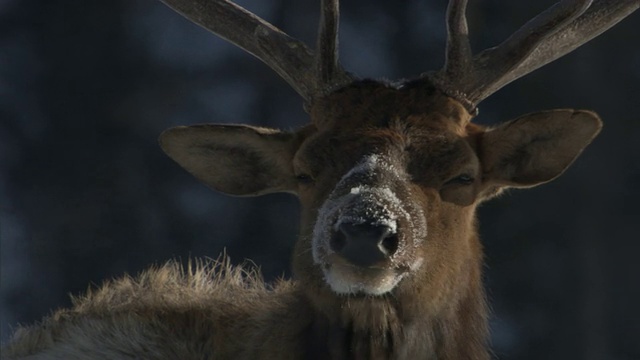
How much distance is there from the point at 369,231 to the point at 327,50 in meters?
1.30

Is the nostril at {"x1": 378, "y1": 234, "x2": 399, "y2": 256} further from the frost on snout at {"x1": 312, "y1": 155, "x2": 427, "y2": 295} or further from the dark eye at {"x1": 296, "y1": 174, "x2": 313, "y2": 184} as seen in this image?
the dark eye at {"x1": 296, "y1": 174, "x2": 313, "y2": 184}

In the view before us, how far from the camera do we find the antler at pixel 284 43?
5.91m

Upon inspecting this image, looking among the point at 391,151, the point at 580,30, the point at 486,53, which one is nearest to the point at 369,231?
the point at 391,151

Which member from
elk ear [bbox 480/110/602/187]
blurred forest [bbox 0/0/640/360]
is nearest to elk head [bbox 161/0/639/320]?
elk ear [bbox 480/110/602/187]

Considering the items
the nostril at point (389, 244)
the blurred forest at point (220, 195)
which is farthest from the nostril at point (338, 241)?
the blurred forest at point (220, 195)

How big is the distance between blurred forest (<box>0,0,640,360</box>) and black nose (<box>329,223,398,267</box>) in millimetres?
7368

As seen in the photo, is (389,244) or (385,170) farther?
(385,170)

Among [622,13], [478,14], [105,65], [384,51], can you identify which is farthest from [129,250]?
[622,13]

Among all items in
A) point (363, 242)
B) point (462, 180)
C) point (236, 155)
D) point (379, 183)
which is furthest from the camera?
point (236, 155)

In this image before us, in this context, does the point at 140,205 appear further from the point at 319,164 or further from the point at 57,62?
the point at 319,164

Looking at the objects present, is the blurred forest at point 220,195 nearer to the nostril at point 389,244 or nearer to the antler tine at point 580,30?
the antler tine at point 580,30

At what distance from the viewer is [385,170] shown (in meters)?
5.23

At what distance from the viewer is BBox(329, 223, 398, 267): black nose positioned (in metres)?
4.82

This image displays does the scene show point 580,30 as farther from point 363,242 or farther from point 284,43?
point 363,242
